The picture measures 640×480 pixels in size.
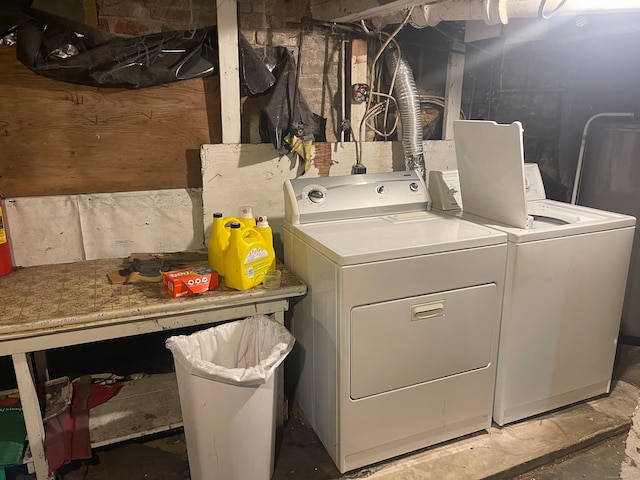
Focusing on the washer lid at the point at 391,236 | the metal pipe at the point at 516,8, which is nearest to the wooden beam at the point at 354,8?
the metal pipe at the point at 516,8

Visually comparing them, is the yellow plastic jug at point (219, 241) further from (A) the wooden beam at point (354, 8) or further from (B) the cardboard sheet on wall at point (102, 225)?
(A) the wooden beam at point (354, 8)

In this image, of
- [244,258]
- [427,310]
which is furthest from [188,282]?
[427,310]

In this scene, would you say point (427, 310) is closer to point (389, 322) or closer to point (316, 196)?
point (389, 322)

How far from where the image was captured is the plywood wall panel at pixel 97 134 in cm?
206

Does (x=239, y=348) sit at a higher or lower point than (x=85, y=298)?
lower

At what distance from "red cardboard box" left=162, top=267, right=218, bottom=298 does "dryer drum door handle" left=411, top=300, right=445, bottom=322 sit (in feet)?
2.51

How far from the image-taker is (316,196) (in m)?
2.16

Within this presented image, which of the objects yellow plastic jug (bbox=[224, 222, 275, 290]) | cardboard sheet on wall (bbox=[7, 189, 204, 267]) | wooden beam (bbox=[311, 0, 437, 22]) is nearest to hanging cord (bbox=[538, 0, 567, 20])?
wooden beam (bbox=[311, 0, 437, 22])

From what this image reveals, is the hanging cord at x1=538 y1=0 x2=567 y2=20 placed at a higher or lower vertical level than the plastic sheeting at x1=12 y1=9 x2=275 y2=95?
higher

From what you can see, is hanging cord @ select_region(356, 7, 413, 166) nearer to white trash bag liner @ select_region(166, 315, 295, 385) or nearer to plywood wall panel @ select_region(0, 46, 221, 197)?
plywood wall panel @ select_region(0, 46, 221, 197)

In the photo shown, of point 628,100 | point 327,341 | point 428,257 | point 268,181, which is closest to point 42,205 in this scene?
point 268,181

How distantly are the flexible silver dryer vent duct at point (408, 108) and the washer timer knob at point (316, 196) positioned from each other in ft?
2.19

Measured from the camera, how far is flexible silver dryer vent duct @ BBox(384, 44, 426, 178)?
258 cm

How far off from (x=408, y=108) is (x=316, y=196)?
31.6 inches
